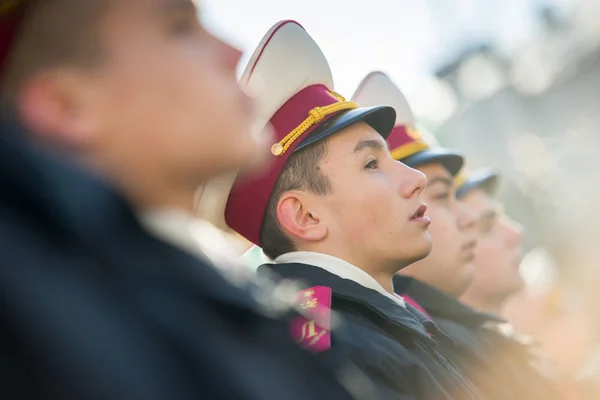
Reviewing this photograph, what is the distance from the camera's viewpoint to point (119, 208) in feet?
2.44

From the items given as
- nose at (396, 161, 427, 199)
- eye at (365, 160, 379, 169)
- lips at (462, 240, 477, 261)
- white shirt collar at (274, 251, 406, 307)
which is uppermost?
lips at (462, 240, 477, 261)

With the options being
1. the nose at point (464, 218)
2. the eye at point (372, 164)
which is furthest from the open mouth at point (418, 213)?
the nose at point (464, 218)

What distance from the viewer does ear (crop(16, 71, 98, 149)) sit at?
2.65 feet

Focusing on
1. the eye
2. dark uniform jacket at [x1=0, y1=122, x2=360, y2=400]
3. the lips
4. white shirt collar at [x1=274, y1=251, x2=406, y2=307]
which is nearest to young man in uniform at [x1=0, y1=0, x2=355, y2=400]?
dark uniform jacket at [x1=0, y1=122, x2=360, y2=400]

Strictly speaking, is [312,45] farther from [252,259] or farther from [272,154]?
[252,259]

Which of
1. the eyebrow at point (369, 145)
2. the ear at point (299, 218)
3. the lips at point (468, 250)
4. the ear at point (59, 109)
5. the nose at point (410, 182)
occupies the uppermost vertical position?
the lips at point (468, 250)

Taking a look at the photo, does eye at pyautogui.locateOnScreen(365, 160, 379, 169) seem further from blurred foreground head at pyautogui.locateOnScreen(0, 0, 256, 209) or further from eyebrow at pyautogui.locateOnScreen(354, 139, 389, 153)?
blurred foreground head at pyautogui.locateOnScreen(0, 0, 256, 209)

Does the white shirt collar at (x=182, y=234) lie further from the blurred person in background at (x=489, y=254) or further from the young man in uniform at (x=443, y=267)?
the blurred person in background at (x=489, y=254)

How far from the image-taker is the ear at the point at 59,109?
81 centimetres

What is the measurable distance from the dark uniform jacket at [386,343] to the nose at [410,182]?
12.2 inches

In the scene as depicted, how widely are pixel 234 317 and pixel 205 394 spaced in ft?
0.37

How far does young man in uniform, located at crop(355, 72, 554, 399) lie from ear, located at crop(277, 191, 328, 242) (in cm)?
60

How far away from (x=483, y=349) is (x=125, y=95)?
177 centimetres

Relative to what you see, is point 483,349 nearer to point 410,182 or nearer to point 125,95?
point 410,182
